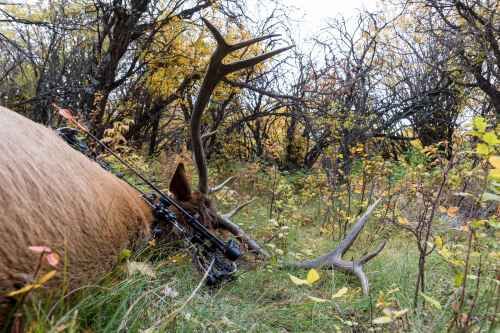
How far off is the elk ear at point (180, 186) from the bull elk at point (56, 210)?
840 millimetres

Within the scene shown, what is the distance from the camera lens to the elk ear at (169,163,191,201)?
121 inches

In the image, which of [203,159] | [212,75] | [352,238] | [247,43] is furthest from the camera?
[352,238]

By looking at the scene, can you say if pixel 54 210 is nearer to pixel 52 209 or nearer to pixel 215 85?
pixel 52 209

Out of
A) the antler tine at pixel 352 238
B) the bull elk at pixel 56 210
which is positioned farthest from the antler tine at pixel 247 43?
the antler tine at pixel 352 238

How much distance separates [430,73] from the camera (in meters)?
9.49

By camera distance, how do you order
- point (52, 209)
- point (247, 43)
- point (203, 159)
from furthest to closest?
point (203, 159), point (247, 43), point (52, 209)

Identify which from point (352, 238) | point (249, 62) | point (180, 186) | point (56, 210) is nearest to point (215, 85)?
point (249, 62)

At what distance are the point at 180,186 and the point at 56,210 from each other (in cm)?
167

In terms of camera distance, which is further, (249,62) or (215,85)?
(215,85)

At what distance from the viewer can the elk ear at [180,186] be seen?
3.07 m

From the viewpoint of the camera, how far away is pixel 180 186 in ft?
10.3

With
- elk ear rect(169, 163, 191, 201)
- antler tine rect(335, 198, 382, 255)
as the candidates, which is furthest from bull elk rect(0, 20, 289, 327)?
antler tine rect(335, 198, 382, 255)

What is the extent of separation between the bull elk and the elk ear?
84cm

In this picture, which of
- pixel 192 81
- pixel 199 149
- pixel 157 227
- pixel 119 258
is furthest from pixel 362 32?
pixel 119 258
